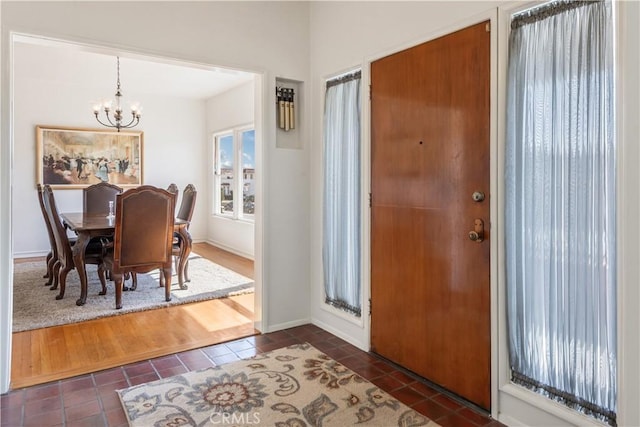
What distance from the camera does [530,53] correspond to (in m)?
1.88

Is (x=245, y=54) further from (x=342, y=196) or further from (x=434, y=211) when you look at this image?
(x=434, y=211)

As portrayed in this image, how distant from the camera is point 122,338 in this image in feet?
10.3

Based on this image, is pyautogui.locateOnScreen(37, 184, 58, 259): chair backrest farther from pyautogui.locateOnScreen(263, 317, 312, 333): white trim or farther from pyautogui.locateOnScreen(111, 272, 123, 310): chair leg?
pyautogui.locateOnScreen(263, 317, 312, 333): white trim

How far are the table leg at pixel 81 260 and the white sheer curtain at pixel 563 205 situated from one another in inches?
145

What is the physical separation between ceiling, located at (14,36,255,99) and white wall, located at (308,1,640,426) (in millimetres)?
1430

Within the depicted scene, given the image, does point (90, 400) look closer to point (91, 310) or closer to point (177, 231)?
point (91, 310)

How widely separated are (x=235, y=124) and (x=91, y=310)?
3742mm

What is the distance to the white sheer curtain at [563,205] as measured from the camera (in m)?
1.65

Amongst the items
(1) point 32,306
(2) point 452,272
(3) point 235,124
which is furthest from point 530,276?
(3) point 235,124

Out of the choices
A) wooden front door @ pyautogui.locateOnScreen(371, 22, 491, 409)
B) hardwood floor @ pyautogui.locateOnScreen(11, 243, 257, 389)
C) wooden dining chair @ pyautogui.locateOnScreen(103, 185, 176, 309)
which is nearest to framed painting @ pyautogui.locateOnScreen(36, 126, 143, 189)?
wooden dining chair @ pyautogui.locateOnScreen(103, 185, 176, 309)

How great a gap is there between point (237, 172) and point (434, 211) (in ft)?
15.6

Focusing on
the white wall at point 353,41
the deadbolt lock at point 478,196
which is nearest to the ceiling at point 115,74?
the white wall at point 353,41

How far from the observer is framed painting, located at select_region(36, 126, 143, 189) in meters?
6.30

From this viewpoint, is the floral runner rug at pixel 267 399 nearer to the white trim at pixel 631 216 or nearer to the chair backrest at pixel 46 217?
the white trim at pixel 631 216
